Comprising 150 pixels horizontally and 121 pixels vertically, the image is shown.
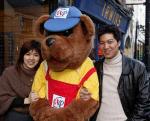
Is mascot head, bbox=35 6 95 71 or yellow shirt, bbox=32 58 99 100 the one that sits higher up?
mascot head, bbox=35 6 95 71

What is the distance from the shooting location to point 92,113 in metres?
3.73

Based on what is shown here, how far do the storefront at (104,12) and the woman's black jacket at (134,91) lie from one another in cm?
471

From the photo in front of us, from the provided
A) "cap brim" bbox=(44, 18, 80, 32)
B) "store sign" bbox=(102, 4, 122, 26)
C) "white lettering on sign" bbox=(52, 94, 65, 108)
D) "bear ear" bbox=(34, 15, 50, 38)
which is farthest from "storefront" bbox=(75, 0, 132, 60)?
"white lettering on sign" bbox=(52, 94, 65, 108)

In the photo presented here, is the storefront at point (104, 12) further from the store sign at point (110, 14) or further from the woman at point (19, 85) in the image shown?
the woman at point (19, 85)

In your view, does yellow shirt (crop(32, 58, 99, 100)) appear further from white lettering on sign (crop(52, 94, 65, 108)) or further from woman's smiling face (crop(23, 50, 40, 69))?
woman's smiling face (crop(23, 50, 40, 69))

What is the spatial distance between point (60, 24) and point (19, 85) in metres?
1.00

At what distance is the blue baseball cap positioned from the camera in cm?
369

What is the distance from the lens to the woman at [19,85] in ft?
14.2

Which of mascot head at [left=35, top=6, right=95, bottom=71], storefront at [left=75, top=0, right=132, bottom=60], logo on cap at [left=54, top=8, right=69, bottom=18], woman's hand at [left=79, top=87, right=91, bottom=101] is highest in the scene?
storefront at [left=75, top=0, right=132, bottom=60]

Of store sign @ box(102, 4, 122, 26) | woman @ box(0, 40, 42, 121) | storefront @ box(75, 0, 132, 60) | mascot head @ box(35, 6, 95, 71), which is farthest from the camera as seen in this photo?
store sign @ box(102, 4, 122, 26)

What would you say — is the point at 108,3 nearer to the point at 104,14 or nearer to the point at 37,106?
the point at 104,14

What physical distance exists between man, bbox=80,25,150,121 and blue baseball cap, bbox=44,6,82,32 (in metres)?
0.34

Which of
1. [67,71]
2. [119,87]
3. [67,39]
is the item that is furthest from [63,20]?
[119,87]

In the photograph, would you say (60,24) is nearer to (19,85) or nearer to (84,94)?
(84,94)
